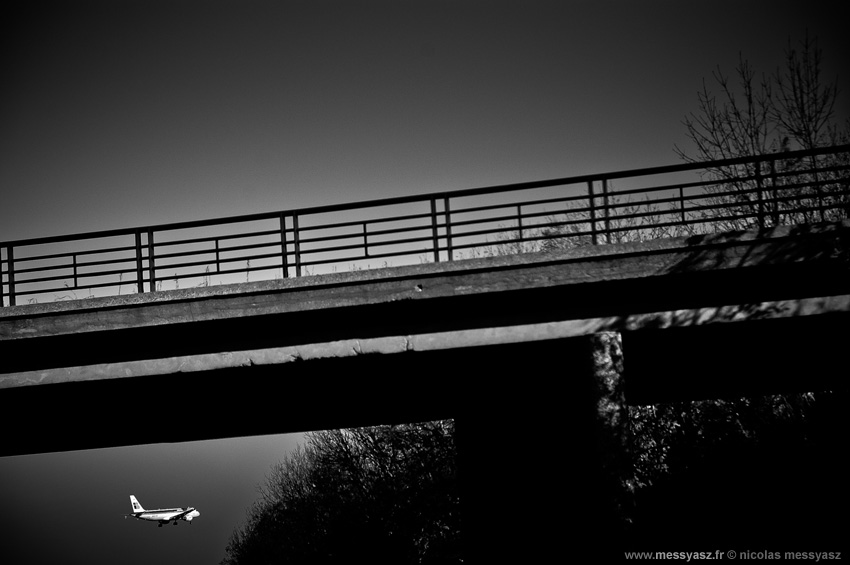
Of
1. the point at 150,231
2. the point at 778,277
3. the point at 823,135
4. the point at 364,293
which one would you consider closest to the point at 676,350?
the point at 778,277

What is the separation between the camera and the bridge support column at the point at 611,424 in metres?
8.20

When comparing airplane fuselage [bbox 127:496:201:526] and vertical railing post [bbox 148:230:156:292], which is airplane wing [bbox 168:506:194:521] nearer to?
airplane fuselage [bbox 127:496:201:526]

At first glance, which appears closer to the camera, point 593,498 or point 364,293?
point 593,498

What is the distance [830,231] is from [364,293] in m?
6.46

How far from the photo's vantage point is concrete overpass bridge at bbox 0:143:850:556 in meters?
8.71

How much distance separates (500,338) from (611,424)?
1846 mm

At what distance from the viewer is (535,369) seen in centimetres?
1066

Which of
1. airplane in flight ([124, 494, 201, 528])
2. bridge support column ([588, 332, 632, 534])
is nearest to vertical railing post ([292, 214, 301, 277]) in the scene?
bridge support column ([588, 332, 632, 534])

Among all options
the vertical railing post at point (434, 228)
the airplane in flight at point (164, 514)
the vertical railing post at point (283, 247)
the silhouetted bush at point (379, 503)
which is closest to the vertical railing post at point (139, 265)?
the vertical railing post at point (283, 247)

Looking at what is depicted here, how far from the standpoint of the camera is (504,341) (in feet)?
29.4

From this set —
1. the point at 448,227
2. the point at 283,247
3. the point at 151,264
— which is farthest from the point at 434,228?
the point at 151,264

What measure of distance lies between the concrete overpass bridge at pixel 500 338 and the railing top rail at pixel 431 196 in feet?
2.93

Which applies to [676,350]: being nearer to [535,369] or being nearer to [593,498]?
[535,369]

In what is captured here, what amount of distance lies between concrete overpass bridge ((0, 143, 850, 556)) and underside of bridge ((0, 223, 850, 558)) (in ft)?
0.09
